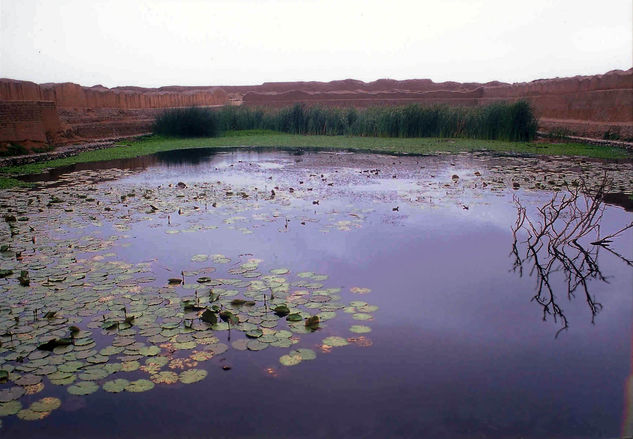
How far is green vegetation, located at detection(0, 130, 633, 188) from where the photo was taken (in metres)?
11.9

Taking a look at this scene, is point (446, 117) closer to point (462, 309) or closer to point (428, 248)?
point (428, 248)

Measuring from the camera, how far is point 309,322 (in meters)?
3.20

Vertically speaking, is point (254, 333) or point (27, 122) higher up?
point (27, 122)

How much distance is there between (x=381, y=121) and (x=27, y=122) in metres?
11.3

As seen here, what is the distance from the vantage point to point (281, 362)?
2.79m

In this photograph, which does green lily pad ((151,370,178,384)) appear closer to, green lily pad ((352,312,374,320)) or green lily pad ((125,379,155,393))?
green lily pad ((125,379,155,393))

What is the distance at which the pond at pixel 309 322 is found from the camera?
2375 mm

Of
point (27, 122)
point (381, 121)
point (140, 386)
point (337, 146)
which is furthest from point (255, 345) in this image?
point (381, 121)

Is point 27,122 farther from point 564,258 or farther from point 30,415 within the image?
point 564,258

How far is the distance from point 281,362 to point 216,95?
31.1m

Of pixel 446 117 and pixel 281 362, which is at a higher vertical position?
pixel 446 117

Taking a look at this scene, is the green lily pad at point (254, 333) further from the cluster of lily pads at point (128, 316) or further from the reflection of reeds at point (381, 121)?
the reflection of reeds at point (381, 121)

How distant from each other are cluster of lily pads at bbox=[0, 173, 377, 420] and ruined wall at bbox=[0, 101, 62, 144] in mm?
8076

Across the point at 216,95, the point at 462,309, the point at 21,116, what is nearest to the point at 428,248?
the point at 462,309
